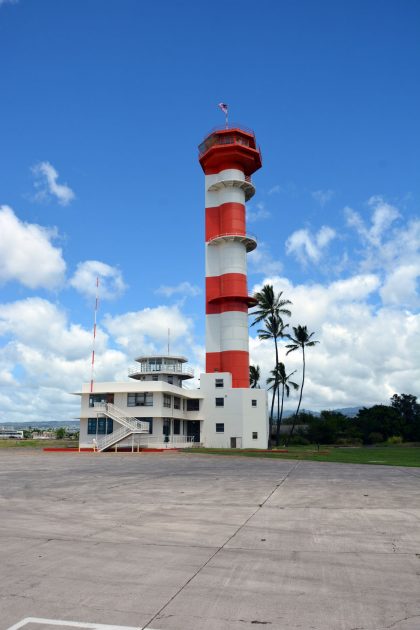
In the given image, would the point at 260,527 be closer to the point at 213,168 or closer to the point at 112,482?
the point at 112,482

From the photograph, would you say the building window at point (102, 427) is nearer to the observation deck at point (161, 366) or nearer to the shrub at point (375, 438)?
the observation deck at point (161, 366)

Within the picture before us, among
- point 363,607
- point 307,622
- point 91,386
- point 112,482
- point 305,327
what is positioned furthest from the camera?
point 305,327

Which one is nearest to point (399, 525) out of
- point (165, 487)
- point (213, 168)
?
point (165, 487)

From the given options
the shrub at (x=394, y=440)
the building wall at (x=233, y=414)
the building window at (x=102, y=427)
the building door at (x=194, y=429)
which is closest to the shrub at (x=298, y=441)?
the shrub at (x=394, y=440)

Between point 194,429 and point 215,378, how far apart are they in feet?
22.8

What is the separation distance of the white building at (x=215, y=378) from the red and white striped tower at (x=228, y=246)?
109mm

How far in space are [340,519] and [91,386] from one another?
4148 centimetres

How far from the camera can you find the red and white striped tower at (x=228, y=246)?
54531 mm

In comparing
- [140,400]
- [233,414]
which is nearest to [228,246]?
[233,414]

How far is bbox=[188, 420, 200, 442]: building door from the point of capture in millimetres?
56281

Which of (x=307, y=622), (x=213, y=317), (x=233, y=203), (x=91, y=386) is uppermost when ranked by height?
(x=233, y=203)

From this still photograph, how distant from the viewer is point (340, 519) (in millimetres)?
10984

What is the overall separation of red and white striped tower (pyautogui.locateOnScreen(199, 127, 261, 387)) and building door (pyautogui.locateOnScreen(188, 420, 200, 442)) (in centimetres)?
617

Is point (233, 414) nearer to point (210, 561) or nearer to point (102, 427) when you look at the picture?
point (102, 427)
